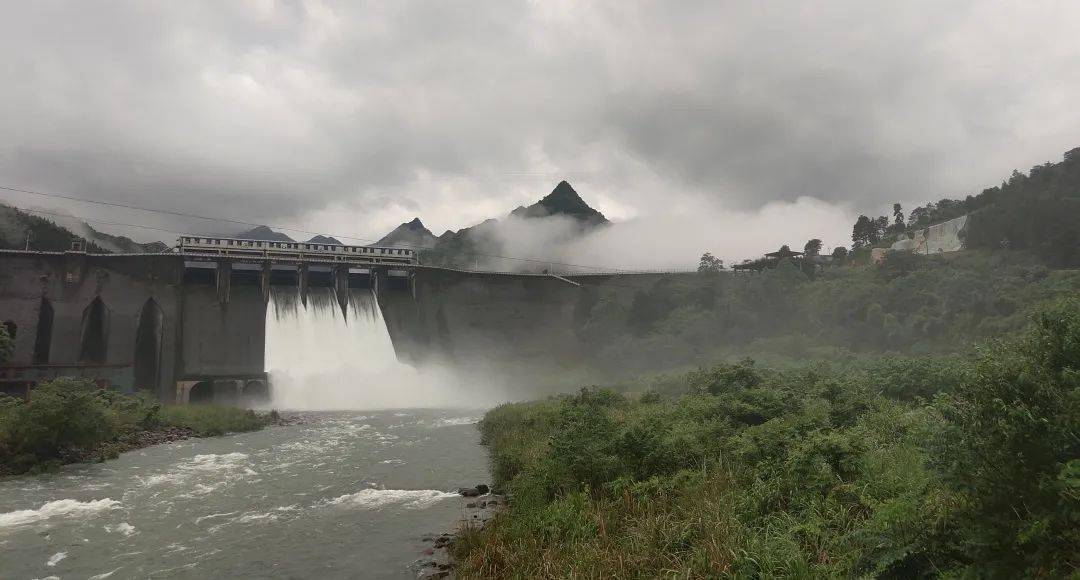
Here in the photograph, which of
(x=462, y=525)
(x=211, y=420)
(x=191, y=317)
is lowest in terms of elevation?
(x=211, y=420)

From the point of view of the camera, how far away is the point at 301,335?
5316 centimetres

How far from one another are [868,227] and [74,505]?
114574 millimetres

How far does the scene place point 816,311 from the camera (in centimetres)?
5900

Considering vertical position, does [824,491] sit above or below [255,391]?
above

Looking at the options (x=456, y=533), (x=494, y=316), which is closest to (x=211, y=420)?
(x=456, y=533)

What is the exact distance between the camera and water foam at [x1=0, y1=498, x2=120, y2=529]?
45.5ft

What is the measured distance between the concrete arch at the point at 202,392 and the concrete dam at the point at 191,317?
0.08 m

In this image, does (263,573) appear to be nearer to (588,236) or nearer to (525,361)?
(525,361)

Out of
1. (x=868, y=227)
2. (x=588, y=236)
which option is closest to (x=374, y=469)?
(x=868, y=227)

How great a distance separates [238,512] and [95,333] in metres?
41.8

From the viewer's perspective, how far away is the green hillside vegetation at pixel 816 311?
4381 cm

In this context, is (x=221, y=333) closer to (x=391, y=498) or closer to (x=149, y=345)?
(x=149, y=345)

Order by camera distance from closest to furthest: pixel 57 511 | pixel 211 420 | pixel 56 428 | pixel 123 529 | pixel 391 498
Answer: pixel 123 529 < pixel 57 511 < pixel 391 498 < pixel 56 428 < pixel 211 420

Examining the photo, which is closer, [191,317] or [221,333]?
A: [191,317]
